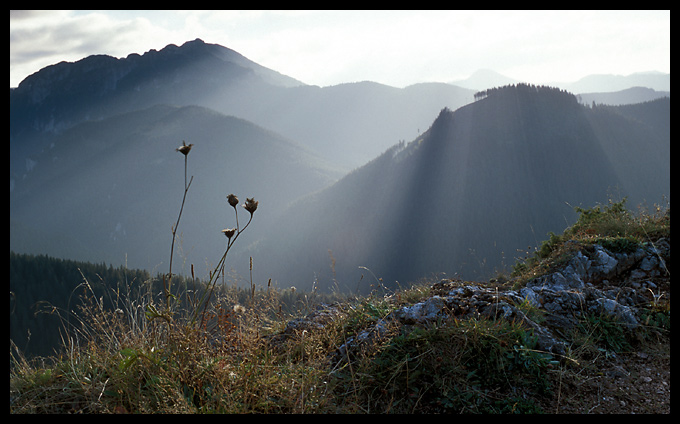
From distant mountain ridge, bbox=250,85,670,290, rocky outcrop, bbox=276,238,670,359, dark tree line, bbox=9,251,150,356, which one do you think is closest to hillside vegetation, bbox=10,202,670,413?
rocky outcrop, bbox=276,238,670,359

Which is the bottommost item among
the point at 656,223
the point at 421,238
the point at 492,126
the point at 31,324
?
the point at 31,324

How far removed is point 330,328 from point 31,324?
332 ft

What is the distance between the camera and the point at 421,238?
12294cm

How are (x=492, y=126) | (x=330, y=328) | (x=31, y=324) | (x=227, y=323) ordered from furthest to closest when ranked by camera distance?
1. (x=492, y=126)
2. (x=31, y=324)
3. (x=330, y=328)
4. (x=227, y=323)

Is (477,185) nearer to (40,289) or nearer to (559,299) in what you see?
(40,289)

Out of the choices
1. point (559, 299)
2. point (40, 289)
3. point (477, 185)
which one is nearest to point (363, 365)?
point (559, 299)

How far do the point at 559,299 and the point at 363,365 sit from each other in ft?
7.40

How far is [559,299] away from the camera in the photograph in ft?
13.0

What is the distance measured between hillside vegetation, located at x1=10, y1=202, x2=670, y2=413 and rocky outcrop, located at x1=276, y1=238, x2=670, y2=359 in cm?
3

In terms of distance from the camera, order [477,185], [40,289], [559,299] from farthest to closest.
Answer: [477,185], [40,289], [559,299]

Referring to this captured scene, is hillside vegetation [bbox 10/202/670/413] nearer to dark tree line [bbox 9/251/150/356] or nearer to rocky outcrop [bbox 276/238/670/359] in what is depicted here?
rocky outcrop [bbox 276/238/670/359]
